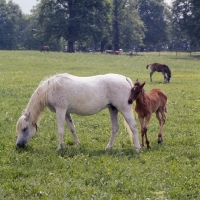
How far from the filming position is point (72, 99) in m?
8.72

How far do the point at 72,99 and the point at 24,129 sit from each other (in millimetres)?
1248

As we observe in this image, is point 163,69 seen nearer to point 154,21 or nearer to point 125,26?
point 125,26

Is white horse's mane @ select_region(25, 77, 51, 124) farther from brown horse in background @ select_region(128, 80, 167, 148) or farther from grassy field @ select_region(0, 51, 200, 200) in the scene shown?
brown horse in background @ select_region(128, 80, 167, 148)

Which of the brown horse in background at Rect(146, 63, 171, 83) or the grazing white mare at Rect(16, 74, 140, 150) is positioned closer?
the grazing white mare at Rect(16, 74, 140, 150)

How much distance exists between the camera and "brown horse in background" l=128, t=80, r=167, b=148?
8758mm

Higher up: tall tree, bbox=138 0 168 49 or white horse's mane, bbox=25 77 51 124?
tall tree, bbox=138 0 168 49

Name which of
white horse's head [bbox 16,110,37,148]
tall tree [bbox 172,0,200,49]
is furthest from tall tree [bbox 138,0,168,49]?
white horse's head [bbox 16,110,37,148]

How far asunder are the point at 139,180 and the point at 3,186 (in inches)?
87.7

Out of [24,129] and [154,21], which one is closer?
[24,129]

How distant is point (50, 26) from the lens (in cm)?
6247

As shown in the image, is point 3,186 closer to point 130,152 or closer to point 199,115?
point 130,152

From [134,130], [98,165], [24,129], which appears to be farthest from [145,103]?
[24,129]

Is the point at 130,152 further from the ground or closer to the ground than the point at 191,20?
closer to the ground

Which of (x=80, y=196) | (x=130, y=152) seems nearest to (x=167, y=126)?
(x=130, y=152)
